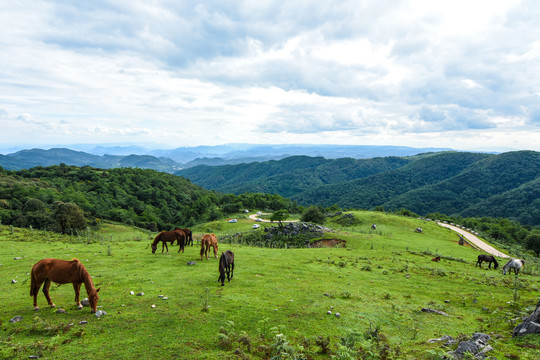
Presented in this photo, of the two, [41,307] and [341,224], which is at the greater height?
[41,307]

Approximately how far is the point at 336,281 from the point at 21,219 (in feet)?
222

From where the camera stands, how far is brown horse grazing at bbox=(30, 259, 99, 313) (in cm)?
942

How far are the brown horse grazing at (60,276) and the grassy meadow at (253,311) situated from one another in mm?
610

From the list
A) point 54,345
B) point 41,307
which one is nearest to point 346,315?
point 54,345

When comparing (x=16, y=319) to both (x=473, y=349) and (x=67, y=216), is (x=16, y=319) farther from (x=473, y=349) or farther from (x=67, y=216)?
(x=67, y=216)

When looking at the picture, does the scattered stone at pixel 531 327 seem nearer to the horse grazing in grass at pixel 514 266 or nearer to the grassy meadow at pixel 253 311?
the grassy meadow at pixel 253 311

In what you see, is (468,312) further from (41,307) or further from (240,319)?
(41,307)

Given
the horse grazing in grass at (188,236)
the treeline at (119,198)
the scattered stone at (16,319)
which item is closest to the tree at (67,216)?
the treeline at (119,198)

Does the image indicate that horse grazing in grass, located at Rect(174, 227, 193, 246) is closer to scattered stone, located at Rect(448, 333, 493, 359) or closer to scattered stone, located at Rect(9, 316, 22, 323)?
scattered stone, located at Rect(9, 316, 22, 323)

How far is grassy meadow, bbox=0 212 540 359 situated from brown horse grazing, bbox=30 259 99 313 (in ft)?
2.00

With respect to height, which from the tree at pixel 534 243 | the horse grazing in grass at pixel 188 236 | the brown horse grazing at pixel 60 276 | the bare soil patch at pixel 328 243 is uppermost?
the brown horse grazing at pixel 60 276

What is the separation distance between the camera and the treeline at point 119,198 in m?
71.1

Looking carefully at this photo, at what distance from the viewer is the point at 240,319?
9633 millimetres

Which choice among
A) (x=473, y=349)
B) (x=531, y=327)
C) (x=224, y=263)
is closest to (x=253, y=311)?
(x=224, y=263)
